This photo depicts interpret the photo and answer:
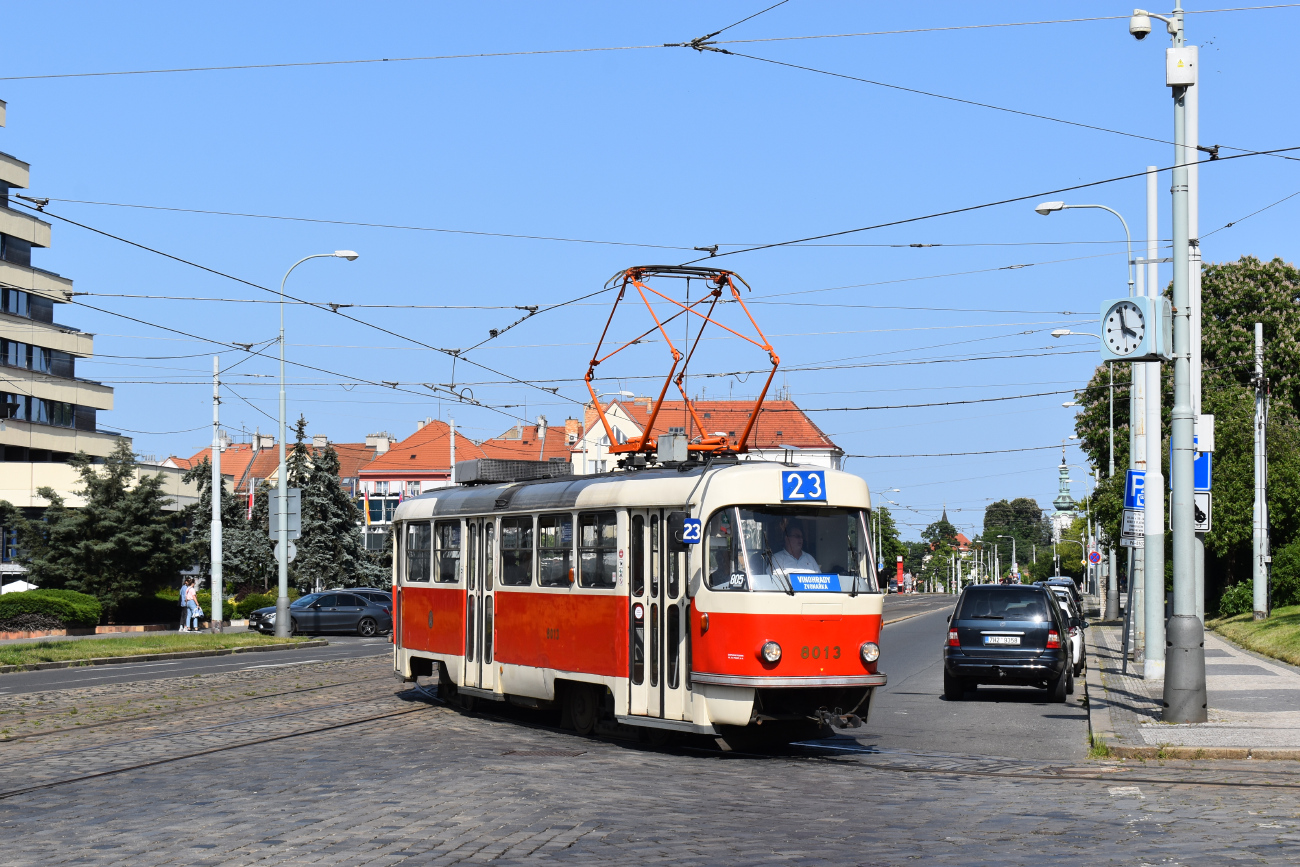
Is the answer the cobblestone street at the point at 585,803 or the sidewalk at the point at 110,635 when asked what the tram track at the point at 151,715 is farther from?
the sidewalk at the point at 110,635

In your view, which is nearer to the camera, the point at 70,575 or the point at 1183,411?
the point at 1183,411

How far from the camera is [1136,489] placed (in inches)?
919

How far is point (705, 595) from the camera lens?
1319 centimetres

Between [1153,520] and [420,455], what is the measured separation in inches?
3934

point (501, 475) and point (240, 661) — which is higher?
point (501, 475)

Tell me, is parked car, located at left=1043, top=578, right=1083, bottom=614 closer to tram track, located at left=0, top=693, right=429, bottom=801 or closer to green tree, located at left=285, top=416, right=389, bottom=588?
tram track, located at left=0, top=693, right=429, bottom=801

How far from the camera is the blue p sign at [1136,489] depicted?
23.1 m

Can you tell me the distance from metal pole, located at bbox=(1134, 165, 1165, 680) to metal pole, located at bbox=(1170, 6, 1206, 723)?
3835 millimetres

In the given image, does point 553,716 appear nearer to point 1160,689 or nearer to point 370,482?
point 1160,689

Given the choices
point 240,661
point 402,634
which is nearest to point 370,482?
point 240,661

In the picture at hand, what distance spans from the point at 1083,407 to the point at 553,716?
4946cm

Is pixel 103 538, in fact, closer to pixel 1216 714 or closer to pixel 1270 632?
pixel 1270 632

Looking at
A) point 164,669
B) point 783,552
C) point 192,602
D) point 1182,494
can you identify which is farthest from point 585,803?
point 192,602

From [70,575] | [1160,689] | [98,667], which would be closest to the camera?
[1160,689]
